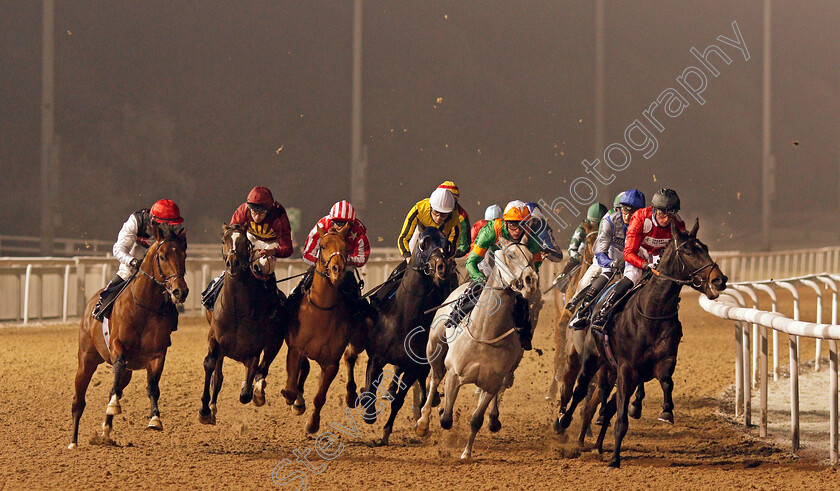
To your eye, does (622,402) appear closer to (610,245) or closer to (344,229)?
(610,245)

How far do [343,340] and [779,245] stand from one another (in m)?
42.0

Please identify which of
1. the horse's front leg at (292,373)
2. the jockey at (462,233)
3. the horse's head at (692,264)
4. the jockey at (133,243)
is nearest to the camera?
the horse's head at (692,264)

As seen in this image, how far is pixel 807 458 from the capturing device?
6.53 metres

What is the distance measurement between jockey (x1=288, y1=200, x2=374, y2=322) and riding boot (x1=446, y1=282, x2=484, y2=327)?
0.89 meters

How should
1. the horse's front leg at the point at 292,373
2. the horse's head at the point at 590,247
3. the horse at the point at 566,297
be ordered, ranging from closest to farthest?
1. the horse's front leg at the point at 292,373
2. the horse at the point at 566,297
3. the horse's head at the point at 590,247

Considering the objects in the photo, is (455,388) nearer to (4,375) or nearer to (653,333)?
(653,333)

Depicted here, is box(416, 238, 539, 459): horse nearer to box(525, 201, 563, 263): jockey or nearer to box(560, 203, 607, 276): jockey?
box(525, 201, 563, 263): jockey

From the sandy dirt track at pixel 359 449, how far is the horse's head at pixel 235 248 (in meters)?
1.32

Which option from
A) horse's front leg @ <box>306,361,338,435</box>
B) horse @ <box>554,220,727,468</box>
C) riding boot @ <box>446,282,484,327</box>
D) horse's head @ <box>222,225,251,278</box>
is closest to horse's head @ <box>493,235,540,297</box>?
riding boot @ <box>446,282,484,327</box>

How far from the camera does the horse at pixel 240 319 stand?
282 inches

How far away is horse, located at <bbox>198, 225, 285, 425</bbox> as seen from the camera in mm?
7160

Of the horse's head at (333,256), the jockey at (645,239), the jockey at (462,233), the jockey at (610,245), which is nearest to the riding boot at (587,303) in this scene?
the jockey at (610,245)

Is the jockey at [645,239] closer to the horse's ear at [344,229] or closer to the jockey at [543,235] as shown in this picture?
the jockey at [543,235]

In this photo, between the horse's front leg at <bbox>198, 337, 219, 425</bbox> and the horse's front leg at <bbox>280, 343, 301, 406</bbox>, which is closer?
the horse's front leg at <bbox>198, 337, 219, 425</bbox>
